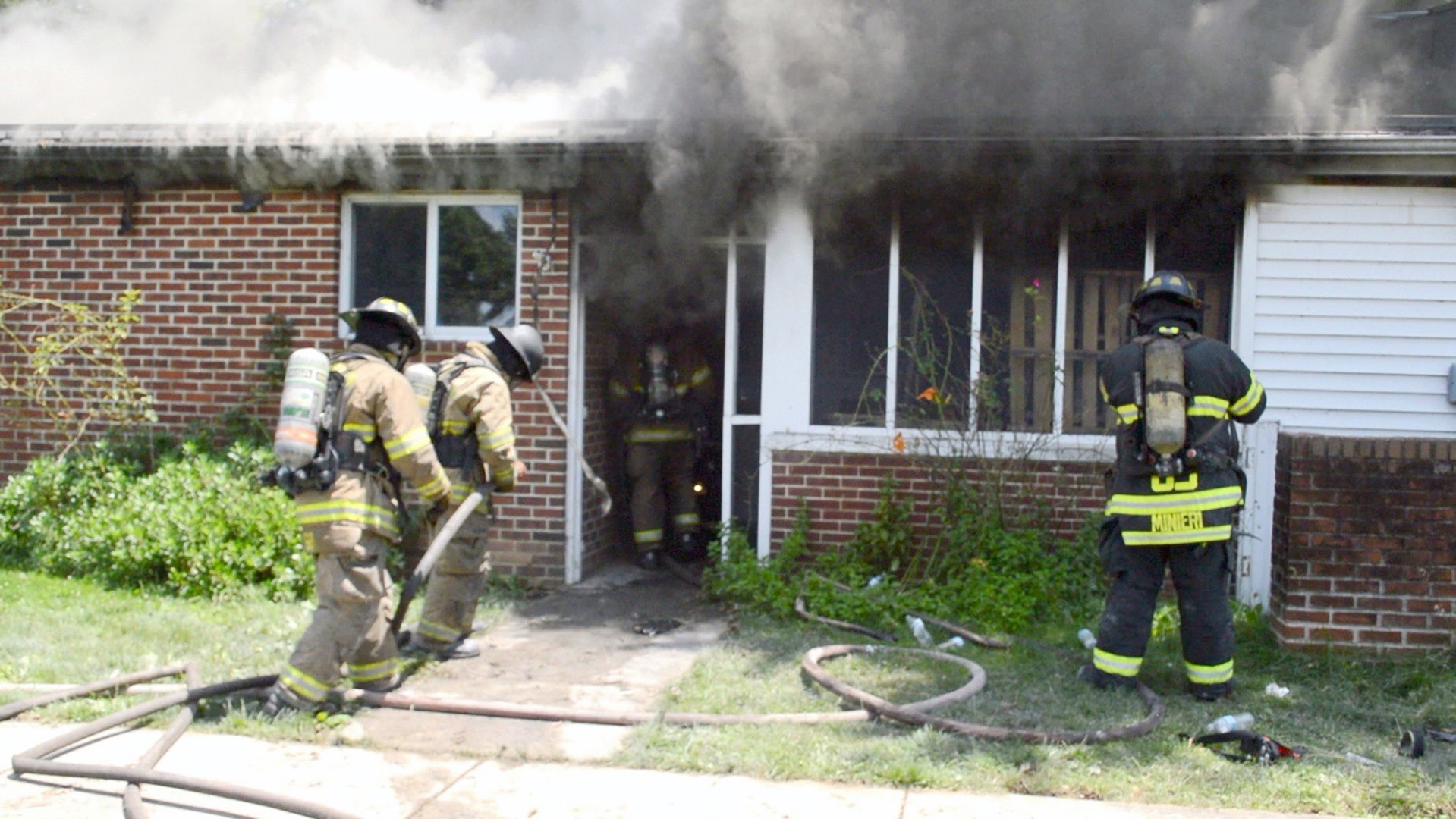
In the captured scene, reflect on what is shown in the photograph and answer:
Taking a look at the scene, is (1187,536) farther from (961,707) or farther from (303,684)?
(303,684)

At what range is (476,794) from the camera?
4176 millimetres

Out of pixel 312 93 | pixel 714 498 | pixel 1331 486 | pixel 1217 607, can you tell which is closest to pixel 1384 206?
pixel 1331 486

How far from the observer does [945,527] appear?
23.6 feet

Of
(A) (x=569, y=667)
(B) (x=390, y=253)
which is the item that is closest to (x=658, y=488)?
(B) (x=390, y=253)

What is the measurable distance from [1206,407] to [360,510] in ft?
12.0

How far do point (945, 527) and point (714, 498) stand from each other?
9.46 ft

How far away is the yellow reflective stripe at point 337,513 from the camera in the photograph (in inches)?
194

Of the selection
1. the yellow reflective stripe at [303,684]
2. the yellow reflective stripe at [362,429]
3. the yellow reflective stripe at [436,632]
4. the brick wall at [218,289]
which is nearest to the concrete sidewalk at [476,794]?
the yellow reflective stripe at [303,684]

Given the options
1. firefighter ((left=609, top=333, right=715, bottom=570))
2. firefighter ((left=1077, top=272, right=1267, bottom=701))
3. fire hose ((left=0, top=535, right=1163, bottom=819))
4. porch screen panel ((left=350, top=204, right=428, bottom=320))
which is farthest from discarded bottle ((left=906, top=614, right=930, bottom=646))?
porch screen panel ((left=350, top=204, right=428, bottom=320))

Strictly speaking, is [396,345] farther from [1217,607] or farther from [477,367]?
[1217,607]

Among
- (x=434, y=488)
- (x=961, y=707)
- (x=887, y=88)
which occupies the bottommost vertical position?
(x=961, y=707)

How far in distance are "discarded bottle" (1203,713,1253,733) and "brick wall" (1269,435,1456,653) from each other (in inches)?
52.4

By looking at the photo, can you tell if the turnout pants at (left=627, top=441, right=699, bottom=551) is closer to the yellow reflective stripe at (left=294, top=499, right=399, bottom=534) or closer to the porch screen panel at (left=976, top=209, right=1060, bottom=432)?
the porch screen panel at (left=976, top=209, right=1060, bottom=432)

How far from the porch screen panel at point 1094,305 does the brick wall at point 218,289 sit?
3.14 metres
